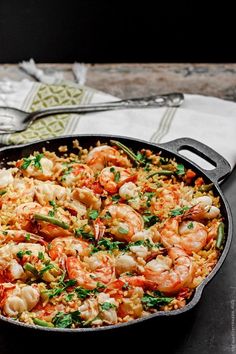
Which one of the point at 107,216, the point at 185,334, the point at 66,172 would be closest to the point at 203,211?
the point at 107,216

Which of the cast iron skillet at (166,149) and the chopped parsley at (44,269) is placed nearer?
the chopped parsley at (44,269)

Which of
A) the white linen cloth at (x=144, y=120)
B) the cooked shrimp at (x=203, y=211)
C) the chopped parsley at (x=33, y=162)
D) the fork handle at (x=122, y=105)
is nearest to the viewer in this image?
Result: the cooked shrimp at (x=203, y=211)

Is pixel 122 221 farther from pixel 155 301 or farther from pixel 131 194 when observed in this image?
pixel 155 301

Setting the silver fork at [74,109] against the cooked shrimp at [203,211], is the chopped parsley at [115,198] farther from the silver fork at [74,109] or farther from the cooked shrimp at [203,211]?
the silver fork at [74,109]

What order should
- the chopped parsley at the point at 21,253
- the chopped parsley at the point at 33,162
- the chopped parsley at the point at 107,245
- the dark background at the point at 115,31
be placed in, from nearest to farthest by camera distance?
the chopped parsley at the point at 21,253, the chopped parsley at the point at 107,245, the chopped parsley at the point at 33,162, the dark background at the point at 115,31

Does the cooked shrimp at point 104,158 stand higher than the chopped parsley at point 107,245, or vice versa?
the cooked shrimp at point 104,158

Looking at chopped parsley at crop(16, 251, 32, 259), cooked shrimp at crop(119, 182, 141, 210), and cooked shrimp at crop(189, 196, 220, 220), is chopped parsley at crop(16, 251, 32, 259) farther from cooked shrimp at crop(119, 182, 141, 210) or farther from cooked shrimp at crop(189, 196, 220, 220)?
cooked shrimp at crop(189, 196, 220, 220)

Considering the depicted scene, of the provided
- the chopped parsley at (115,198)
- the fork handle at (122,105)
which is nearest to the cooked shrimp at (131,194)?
the chopped parsley at (115,198)
